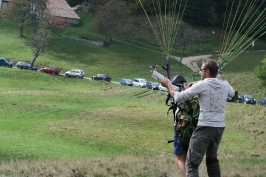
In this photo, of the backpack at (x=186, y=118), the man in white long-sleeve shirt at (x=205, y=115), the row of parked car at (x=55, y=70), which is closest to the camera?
the man in white long-sleeve shirt at (x=205, y=115)

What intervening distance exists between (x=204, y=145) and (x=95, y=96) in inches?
1854

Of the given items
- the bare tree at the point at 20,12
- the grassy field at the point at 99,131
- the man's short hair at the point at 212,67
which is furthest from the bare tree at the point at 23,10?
the man's short hair at the point at 212,67

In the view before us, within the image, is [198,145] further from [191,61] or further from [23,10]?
[23,10]

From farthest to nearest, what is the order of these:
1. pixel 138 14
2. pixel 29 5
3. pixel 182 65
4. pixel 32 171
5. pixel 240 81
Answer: pixel 138 14 → pixel 29 5 → pixel 182 65 → pixel 240 81 → pixel 32 171

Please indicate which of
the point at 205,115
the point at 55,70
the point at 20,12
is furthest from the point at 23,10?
the point at 205,115

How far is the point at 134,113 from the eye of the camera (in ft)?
141

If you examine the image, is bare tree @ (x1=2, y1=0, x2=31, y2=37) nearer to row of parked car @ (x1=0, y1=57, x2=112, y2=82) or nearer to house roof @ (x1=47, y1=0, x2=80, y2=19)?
house roof @ (x1=47, y1=0, x2=80, y2=19)

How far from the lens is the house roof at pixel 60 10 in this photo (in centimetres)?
11944

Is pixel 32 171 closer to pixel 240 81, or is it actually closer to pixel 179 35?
pixel 240 81

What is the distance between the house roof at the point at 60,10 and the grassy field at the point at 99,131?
47.1 m

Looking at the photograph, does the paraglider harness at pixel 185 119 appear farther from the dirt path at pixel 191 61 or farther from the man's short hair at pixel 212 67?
the dirt path at pixel 191 61

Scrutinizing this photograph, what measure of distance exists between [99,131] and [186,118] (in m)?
24.0

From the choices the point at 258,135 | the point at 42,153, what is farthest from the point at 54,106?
the point at 42,153

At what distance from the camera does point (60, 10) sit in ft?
400
